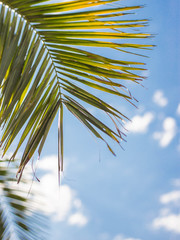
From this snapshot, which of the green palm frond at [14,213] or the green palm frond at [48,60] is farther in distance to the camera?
the green palm frond at [14,213]

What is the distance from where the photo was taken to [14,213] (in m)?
2.22

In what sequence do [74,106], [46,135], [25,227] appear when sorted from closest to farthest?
[46,135] < [74,106] < [25,227]

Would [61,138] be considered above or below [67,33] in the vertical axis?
below

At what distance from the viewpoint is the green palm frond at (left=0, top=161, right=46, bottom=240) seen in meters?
2.07

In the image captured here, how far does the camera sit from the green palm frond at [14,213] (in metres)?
2.07

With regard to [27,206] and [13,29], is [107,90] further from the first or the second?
[27,206]

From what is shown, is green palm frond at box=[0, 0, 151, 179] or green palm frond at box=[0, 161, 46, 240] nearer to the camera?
green palm frond at box=[0, 0, 151, 179]

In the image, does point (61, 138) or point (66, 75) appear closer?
point (61, 138)

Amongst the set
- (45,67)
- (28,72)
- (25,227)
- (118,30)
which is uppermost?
(118,30)

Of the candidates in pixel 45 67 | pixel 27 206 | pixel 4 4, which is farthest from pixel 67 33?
pixel 27 206

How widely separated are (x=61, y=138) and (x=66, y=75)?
0.34 metres

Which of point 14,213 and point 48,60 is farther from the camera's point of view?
point 14,213

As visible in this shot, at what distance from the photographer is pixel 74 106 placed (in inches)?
55.8

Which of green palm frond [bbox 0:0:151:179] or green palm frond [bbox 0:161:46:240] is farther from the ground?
green palm frond [bbox 0:0:151:179]
